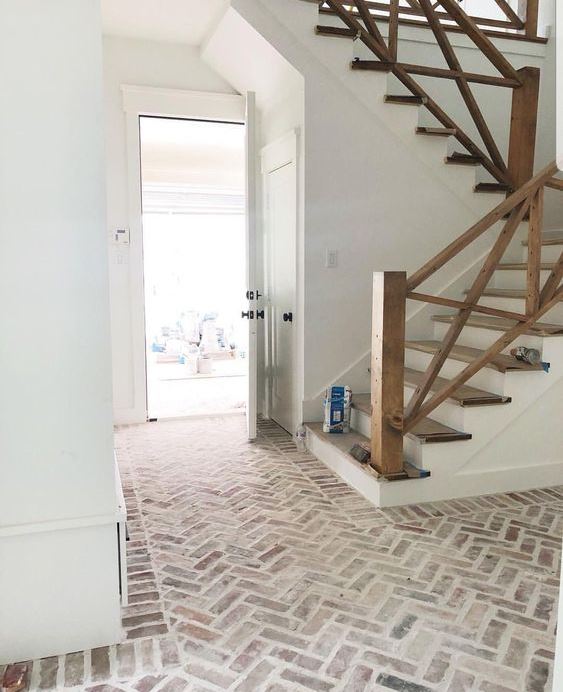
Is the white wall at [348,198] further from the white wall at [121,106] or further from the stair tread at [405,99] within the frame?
the white wall at [121,106]

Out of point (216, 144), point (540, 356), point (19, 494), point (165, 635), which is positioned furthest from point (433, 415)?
point (216, 144)

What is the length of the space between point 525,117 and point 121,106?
9.96ft

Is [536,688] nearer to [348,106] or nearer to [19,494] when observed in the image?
[19,494]

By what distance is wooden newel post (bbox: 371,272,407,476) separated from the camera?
305 centimetres

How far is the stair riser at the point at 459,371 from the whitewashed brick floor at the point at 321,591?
0.66 m

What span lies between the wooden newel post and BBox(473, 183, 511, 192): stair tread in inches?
66.3

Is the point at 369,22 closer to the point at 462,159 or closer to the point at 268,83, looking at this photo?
the point at 268,83

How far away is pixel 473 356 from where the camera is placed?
3.64m

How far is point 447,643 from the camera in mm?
2094

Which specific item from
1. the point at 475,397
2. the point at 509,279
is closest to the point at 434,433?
the point at 475,397

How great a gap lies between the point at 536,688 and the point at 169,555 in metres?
1.58

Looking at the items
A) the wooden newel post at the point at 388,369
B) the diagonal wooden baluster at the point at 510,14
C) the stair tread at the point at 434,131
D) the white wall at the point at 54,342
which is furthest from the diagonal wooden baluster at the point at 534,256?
the diagonal wooden baluster at the point at 510,14

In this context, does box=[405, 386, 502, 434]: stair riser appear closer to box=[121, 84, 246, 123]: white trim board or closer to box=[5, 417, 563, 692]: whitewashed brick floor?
box=[5, 417, 563, 692]: whitewashed brick floor

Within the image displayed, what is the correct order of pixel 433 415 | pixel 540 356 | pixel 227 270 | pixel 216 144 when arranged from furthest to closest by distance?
pixel 227 270 < pixel 216 144 < pixel 433 415 < pixel 540 356
